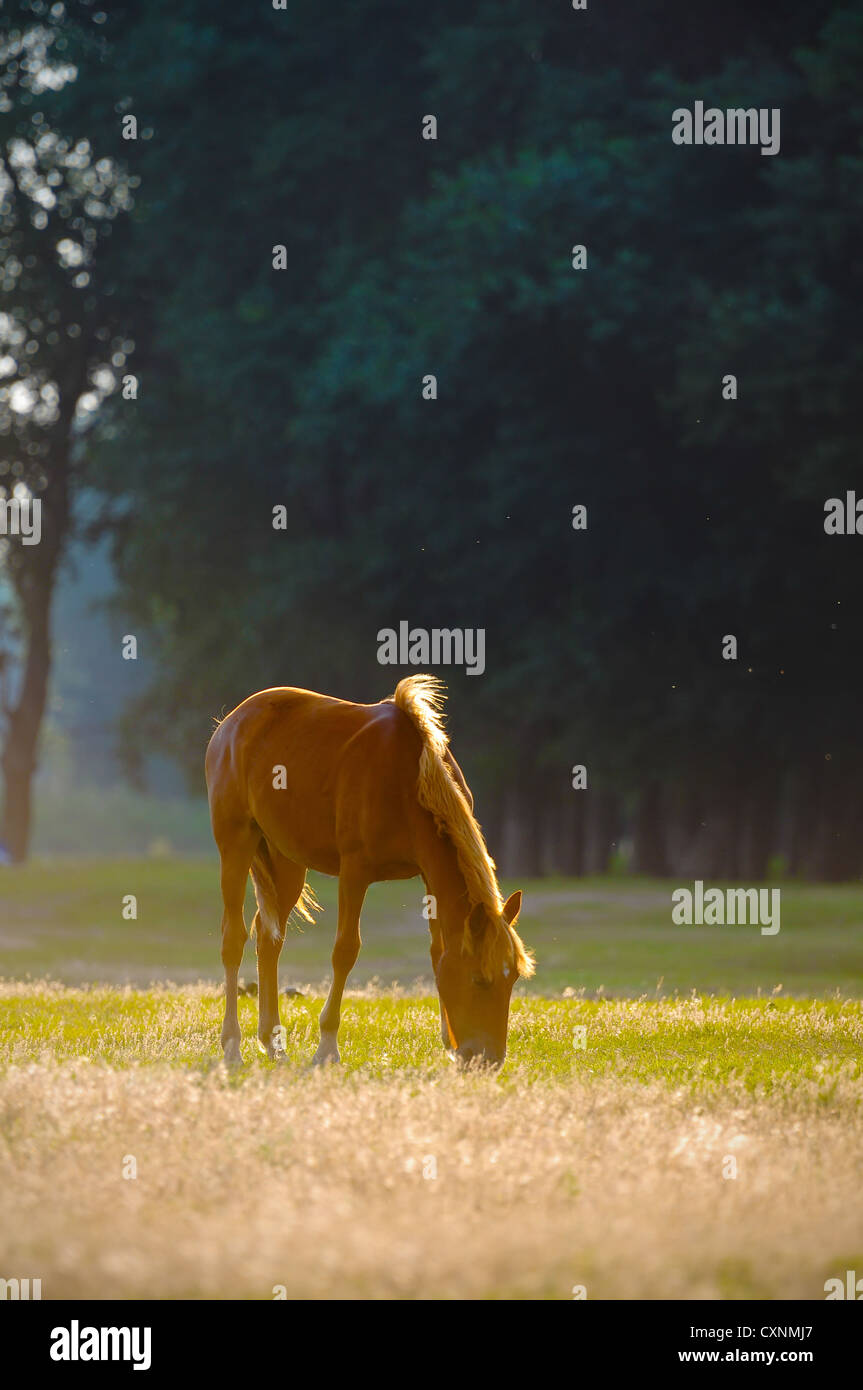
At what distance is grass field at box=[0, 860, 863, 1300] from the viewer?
609cm

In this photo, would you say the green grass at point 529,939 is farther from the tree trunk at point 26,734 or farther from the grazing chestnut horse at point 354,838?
the grazing chestnut horse at point 354,838

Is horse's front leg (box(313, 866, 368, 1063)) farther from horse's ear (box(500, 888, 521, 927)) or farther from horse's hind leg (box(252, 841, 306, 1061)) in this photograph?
horse's ear (box(500, 888, 521, 927))

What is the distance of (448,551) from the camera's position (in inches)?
1538

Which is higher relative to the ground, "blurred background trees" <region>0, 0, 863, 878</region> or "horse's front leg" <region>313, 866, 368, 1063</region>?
"blurred background trees" <region>0, 0, 863, 878</region>

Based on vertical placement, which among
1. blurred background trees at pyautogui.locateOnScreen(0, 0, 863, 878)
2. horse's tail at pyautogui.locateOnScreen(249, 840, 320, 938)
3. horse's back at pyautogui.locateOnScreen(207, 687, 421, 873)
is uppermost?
blurred background trees at pyautogui.locateOnScreen(0, 0, 863, 878)

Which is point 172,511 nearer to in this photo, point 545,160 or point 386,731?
point 545,160

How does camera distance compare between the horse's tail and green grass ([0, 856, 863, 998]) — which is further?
green grass ([0, 856, 863, 998])

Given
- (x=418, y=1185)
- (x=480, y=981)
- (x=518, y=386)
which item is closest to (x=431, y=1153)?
(x=418, y=1185)

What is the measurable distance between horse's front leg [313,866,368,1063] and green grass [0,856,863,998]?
723 centimetres

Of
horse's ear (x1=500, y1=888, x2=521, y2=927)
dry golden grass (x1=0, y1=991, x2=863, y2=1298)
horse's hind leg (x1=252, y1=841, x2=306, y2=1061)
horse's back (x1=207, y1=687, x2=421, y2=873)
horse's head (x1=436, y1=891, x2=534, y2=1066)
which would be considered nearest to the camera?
dry golden grass (x1=0, y1=991, x2=863, y2=1298)

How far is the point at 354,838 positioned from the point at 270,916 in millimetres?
1834

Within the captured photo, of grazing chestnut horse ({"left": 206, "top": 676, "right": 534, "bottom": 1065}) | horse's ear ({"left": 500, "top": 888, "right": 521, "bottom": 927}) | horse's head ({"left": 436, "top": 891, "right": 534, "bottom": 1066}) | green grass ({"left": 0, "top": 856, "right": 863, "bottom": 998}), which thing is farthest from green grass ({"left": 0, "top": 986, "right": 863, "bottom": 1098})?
green grass ({"left": 0, "top": 856, "right": 863, "bottom": 998})

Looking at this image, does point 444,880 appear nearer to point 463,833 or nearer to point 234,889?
point 463,833

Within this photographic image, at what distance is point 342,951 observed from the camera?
11508 mm
